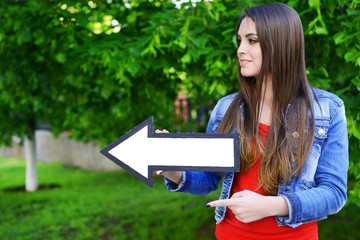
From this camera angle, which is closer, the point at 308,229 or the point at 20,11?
the point at 308,229

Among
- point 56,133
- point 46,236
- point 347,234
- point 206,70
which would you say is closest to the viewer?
point 206,70

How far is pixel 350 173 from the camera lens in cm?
265

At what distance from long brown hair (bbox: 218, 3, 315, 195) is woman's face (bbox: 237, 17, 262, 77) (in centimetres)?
2

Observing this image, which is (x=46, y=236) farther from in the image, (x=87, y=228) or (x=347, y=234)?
(x=347, y=234)

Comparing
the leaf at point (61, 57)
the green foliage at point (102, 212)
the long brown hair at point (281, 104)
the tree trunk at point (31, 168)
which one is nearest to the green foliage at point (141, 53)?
the leaf at point (61, 57)

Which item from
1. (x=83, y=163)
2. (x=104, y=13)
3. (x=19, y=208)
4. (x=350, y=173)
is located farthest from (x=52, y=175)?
(x=350, y=173)

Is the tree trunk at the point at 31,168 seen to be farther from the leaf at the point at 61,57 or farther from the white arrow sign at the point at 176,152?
the white arrow sign at the point at 176,152

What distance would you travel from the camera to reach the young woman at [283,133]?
1.39 m

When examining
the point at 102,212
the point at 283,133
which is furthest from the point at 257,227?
the point at 102,212

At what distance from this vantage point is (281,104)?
1.55 m

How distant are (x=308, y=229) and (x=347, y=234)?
186 inches

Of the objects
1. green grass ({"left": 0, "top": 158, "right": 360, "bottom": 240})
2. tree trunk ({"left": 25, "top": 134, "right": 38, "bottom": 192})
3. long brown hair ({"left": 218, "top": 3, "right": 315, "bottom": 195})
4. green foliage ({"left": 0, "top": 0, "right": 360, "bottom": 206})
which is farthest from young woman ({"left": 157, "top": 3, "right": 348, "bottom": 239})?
tree trunk ({"left": 25, "top": 134, "right": 38, "bottom": 192})

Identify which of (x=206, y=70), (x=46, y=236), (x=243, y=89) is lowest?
(x=46, y=236)

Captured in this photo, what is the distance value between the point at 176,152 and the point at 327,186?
0.55 metres
